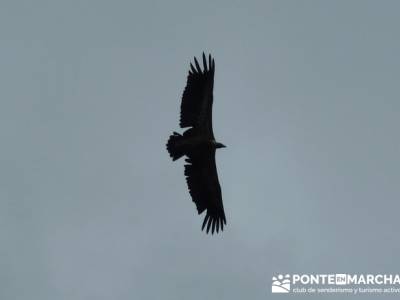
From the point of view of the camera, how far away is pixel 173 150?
146ft

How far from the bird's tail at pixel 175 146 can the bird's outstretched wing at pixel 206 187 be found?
105cm

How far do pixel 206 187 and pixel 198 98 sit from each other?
339 cm

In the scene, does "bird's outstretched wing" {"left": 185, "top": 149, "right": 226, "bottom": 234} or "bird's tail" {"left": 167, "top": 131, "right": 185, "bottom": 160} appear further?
"bird's outstretched wing" {"left": 185, "top": 149, "right": 226, "bottom": 234}

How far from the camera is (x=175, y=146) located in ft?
146

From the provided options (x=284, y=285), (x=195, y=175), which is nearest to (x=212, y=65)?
(x=195, y=175)

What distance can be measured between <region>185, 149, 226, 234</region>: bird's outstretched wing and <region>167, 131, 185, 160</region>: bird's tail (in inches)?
41.3

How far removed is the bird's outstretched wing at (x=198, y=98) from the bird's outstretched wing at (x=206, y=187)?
112 cm

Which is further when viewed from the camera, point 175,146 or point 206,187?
point 206,187

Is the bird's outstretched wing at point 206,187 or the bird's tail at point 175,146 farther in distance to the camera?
the bird's outstretched wing at point 206,187

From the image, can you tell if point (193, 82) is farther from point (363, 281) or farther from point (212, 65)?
point (363, 281)

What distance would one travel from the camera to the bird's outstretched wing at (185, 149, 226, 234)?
46.1 meters

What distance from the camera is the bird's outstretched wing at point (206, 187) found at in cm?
4609

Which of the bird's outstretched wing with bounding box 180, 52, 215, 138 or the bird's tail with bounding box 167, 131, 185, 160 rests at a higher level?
the bird's outstretched wing with bounding box 180, 52, 215, 138

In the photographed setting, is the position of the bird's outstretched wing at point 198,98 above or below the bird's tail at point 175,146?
above
